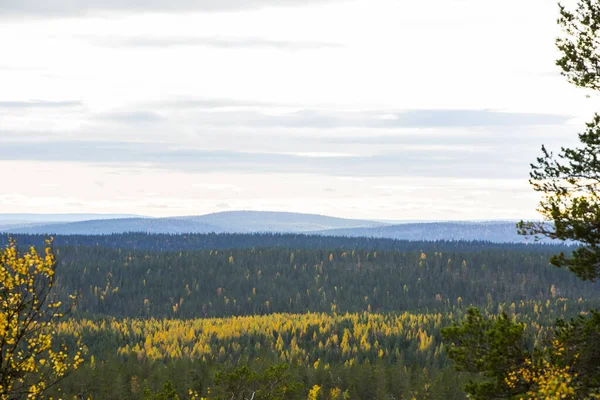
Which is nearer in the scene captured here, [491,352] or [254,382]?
[491,352]

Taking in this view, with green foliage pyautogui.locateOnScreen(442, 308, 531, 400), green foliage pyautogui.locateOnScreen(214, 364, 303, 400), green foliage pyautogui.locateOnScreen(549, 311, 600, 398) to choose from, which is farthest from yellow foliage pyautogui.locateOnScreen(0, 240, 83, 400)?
green foliage pyautogui.locateOnScreen(549, 311, 600, 398)

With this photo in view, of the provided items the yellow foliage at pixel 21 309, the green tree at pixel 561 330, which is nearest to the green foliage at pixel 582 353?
the green tree at pixel 561 330

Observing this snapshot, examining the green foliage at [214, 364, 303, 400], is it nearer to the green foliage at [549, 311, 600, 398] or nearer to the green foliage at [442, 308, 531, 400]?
the green foliage at [442, 308, 531, 400]

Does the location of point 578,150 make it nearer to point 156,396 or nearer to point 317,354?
point 156,396

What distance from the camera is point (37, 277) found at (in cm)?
3155

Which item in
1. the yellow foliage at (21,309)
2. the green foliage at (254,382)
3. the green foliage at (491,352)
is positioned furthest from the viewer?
the green foliage at (254,382)

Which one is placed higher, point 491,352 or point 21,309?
point 21,309

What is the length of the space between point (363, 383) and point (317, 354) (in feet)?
152

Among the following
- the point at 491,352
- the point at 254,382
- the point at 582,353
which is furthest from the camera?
the point at 254,382

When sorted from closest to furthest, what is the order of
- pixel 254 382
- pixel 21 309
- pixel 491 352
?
1. pixel 21 309
2. pixel 491 352
3. pixel 254 382

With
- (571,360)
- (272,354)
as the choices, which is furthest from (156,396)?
(272,354)

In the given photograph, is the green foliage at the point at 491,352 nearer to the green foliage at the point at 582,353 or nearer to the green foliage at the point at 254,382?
the green foliage at the point at 582,353

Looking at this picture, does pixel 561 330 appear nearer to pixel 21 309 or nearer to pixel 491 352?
pixel 491 352

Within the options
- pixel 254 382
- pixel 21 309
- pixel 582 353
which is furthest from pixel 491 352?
pixel 21 309
